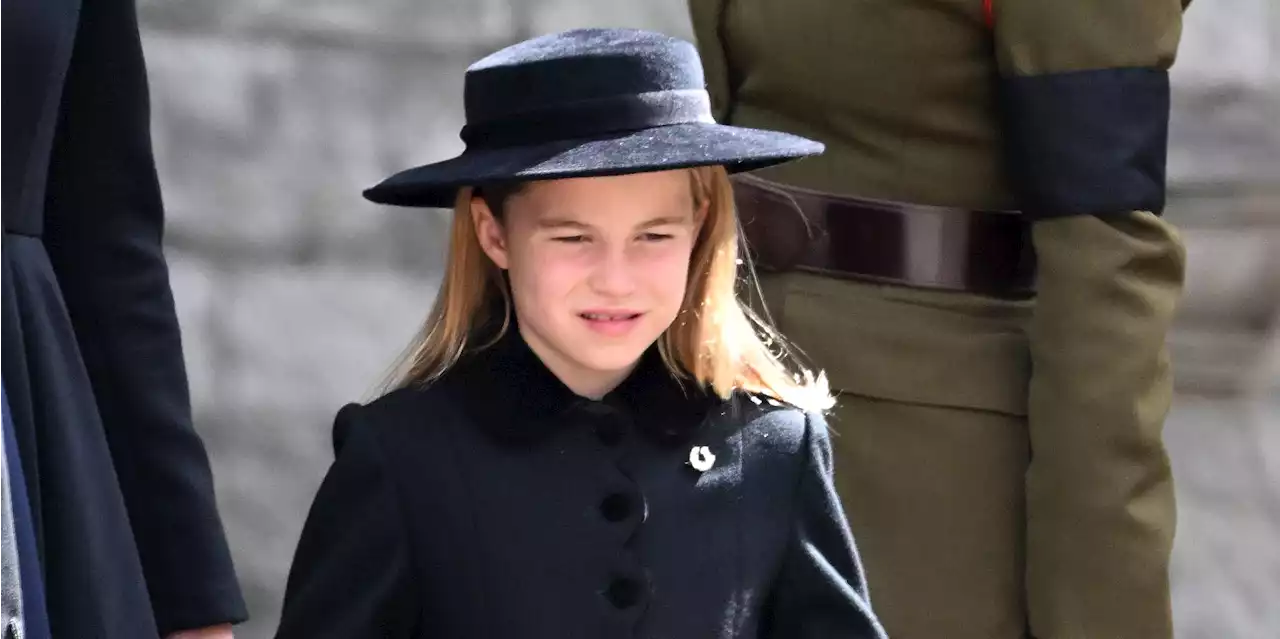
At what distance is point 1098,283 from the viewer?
1.55 metres

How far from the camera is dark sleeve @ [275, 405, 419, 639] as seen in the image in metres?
1.21

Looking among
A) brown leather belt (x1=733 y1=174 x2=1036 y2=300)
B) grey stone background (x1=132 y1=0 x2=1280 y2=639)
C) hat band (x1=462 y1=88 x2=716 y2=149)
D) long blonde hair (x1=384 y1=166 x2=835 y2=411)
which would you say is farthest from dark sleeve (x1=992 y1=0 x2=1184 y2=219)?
grey stone background (x1=132 y1=0 x2=1280 y2=639)

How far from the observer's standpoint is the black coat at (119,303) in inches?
45.2

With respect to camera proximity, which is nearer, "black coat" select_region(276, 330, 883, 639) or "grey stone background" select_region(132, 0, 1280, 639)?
"black coat" select_region(276, 330, 883, 639)

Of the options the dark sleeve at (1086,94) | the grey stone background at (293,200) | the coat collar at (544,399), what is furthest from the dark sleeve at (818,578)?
the grey stone background at (293,200)

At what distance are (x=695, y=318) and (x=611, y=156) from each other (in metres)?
0.26

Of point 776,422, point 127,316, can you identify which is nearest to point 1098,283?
point 776,422

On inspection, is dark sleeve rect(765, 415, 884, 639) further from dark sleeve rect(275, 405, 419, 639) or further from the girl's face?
dark sleeve rect(275, 405, 419, 639)

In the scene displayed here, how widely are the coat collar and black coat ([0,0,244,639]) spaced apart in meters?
0.23

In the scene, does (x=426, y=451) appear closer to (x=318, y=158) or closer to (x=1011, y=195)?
(x=1011, y=195)

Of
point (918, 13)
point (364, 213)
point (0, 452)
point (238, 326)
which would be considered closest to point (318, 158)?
point (364, 213)

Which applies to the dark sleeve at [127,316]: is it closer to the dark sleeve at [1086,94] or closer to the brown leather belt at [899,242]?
the brown leather belt at [899,242]

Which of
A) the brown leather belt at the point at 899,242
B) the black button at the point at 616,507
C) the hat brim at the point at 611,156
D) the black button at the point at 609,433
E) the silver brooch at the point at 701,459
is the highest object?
the hat brim at the point at 611,156

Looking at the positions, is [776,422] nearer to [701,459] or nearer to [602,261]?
[701,459]
